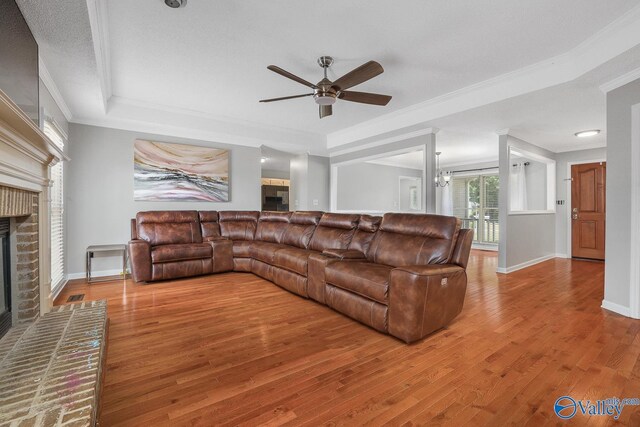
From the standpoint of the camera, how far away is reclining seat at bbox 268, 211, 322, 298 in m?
3.28

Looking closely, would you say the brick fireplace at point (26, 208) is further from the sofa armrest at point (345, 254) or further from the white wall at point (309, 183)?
the white wall at point (309, 183)

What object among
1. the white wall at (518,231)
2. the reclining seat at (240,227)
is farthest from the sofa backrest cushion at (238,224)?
the white wall at (518,231)

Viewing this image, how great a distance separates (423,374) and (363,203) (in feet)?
21.4

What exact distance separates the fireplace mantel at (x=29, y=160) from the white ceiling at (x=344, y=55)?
0.89 metres

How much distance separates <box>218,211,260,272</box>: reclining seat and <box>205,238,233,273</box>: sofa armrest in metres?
0.14

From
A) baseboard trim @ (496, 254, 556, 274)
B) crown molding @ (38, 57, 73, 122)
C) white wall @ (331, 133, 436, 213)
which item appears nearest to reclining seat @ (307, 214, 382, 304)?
white wall @ (331, 133, 436, 213)

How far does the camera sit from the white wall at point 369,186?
7.62m

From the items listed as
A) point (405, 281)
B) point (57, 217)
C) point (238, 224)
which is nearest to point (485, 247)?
point (238, 224)

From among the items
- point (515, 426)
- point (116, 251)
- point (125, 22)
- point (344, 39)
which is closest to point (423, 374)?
point (515, 426)

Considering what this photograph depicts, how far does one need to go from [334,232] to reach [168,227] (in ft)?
8.61

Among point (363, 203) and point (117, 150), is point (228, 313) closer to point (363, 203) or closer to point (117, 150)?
point (117, 150)

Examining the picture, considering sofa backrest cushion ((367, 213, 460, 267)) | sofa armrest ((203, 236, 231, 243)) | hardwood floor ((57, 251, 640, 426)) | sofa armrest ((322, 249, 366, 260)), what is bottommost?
hardwood floor ((57, 251, 640, 426))

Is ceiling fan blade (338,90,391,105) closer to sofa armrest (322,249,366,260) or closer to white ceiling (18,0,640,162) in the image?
white ceiling (18,0,640,162)

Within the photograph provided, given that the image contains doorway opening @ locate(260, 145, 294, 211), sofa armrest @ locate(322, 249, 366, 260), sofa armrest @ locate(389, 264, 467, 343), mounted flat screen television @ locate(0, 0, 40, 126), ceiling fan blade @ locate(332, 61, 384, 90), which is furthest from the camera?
doorway opening @ locate(260, 145, 294, 211)
